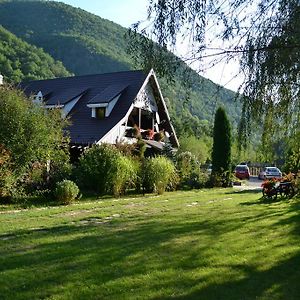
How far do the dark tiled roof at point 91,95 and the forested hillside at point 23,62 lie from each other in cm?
1317

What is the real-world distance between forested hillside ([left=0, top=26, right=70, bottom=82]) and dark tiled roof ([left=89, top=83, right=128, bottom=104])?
18.8 metres

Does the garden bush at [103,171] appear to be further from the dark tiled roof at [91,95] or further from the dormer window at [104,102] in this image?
the dormer window at [104,102]

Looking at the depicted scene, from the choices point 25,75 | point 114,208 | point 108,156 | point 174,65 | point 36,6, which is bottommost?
point 114,208

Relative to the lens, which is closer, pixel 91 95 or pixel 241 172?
pixel 91 95

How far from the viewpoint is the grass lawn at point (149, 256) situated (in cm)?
→ 551

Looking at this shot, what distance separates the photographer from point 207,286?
18.6ft

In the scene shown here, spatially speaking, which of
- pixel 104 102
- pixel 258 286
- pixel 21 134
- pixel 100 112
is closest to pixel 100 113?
pixel 100 112

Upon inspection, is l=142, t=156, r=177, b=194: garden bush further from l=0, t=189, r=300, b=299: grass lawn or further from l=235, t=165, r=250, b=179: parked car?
l=235, t=165, r=250, b=179: parked car

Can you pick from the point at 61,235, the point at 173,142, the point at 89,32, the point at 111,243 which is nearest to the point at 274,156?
the point at 111,243

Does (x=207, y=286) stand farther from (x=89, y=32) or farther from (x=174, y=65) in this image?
(x=89, y=32)

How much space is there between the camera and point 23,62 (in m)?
48.2

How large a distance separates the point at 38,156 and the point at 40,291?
12.0 m

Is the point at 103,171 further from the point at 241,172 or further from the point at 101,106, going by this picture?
the point at 241,172

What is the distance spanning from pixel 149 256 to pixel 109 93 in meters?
21.3
